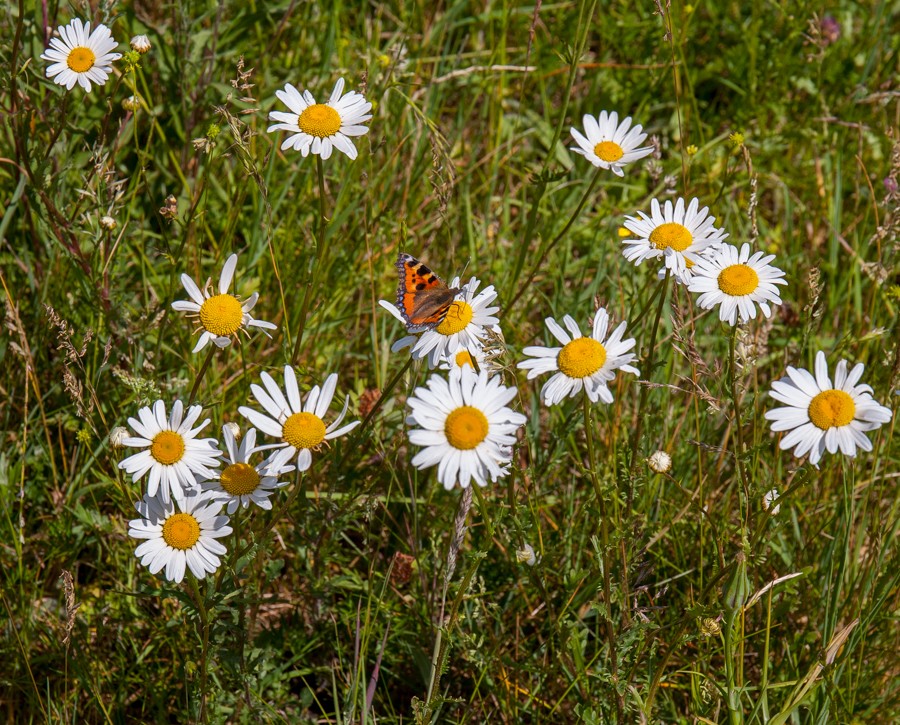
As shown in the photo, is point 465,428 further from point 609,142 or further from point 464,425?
point 609,142

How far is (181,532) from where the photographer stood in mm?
2428

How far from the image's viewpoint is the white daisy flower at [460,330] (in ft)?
8.23

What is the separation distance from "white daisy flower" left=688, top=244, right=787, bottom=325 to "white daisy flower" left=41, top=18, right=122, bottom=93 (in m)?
2.07

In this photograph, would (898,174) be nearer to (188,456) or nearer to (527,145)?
(527,145)

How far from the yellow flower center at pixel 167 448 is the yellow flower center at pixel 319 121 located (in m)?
1.11

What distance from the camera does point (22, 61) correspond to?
3.45m

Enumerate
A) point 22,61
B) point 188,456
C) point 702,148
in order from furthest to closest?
1. point 702,148
2. point 22,61
3. point 188,456

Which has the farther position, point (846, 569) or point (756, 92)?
point (756, 92)

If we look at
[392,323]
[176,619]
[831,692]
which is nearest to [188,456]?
[176,619]

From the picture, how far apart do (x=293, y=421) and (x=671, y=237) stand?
1.31 meters

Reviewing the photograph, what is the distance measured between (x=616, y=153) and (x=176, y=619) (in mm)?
2110

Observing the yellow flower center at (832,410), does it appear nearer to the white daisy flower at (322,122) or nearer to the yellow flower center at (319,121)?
the white daisy flower at (322,122)

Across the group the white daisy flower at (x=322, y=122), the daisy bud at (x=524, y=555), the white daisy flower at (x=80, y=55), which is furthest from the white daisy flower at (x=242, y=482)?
the white daisy flower at (x=80, y=55)

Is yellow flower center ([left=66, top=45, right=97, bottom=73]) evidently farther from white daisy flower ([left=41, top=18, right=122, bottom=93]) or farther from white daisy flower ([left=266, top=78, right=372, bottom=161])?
white daisy flower ([left=266, top=78, right=372, bottom=161])
